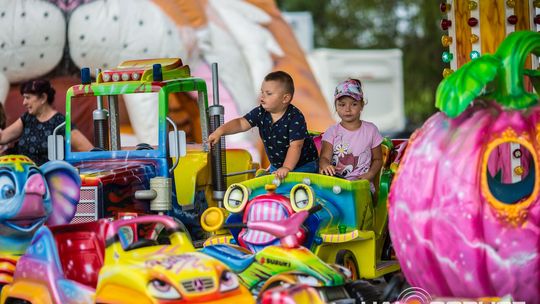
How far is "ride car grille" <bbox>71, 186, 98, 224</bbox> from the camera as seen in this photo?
6.59 metres

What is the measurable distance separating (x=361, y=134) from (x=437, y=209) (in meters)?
2.52

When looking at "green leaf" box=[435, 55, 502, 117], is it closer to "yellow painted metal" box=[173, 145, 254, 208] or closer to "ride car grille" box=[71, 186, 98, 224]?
"ride car grille" box=[71, 186, 98, 224]

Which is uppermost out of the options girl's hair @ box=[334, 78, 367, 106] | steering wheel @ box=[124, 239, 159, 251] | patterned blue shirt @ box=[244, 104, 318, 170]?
girl's hair @ box=[334, 78, 367, 106]

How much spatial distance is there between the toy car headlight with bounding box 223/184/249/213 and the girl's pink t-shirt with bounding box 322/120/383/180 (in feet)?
3.02

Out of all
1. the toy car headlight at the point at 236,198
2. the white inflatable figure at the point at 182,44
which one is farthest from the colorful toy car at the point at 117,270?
the white inflatable figure at the point at 182,44

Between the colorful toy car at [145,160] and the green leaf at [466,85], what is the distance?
2648mm

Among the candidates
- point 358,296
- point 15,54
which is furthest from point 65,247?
point 15,54

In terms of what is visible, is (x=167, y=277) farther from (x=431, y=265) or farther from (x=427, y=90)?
(x=427, y=90)

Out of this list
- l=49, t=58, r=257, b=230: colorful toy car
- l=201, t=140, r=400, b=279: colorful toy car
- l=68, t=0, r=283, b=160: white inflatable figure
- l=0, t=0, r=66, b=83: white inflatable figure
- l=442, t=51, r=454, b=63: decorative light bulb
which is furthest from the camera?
l=68, t=0, r=283, b=160: white inflatable figure

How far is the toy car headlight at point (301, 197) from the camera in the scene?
6164mm

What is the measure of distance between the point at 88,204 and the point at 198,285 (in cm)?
201

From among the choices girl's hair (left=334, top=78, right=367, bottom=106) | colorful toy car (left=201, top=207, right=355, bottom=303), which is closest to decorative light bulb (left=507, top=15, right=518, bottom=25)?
girl's hair (left=334, top=78, right=367, bottom=106)

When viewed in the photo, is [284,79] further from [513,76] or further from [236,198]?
[513,76]

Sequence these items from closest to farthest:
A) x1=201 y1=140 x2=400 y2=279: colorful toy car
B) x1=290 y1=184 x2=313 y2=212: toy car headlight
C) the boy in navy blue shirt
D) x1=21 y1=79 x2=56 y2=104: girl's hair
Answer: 1. x1=290 y1=184 x2=313 y2=212: toy car headlight
2. x1=201 y1=140 x2=400 y2=279: colorful toy car
3. the boy in navy blue shirt
4. x1=21 y1=79 x2=56 y2=104: girl's hair
